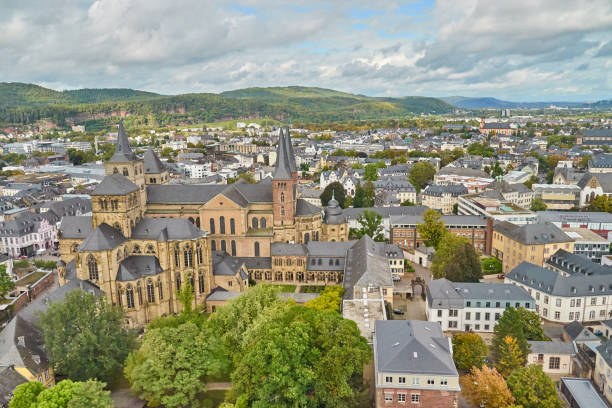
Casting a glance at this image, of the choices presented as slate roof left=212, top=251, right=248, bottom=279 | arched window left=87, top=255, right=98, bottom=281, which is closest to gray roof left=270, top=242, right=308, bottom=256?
slate roof left=212, top=251, right=248, bottom=279

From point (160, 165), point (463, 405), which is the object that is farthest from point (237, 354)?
point (160, 165)

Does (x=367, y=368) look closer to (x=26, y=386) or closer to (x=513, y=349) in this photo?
(x=513, y=349)

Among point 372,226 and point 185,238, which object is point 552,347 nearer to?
point 372,226

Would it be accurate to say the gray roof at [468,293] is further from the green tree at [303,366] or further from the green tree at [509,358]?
the green tree at [303,366]

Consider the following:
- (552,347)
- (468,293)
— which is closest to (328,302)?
(468,293)

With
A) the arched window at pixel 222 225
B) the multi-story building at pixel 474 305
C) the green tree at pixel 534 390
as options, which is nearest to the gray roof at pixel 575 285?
the multi-story building at pixel 474 305

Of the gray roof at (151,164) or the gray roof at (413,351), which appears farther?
the gray roof at (151,164)
